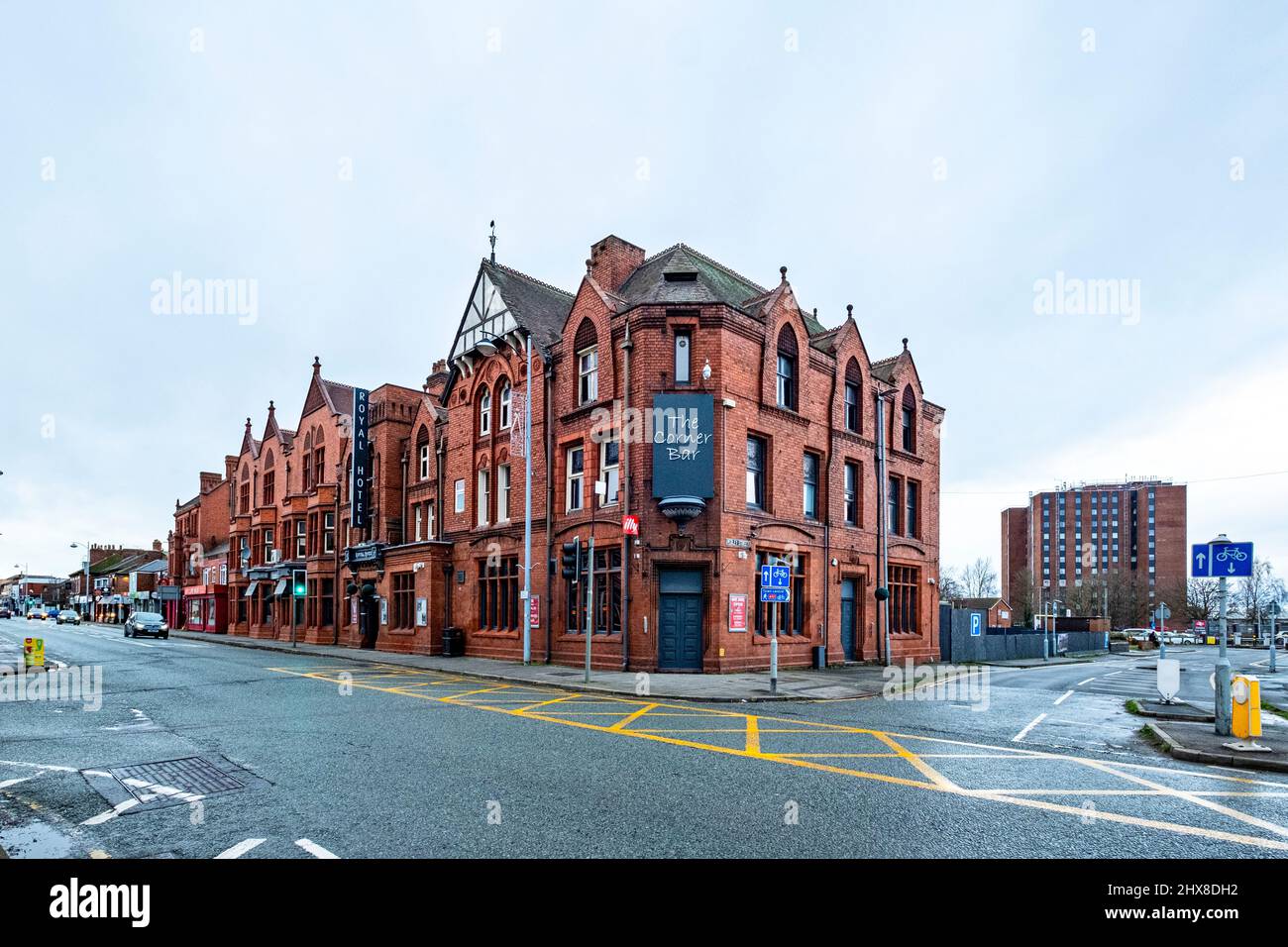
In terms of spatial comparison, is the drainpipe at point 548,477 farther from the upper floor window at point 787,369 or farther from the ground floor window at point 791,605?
the upper floor window at point 787,369

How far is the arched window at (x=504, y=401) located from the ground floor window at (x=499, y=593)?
5.18m

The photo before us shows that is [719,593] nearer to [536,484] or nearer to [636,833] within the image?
[536,484]

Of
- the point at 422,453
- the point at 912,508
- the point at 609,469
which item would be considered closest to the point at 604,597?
the point at 609,469

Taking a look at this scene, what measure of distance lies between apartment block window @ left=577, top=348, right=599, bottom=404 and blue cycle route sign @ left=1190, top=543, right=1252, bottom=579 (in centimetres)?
1695

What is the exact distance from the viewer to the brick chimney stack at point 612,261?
28.4m

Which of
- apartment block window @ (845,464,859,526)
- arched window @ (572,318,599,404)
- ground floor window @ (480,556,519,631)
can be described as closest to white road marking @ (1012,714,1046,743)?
apartment block window @ (845,464,859,526)

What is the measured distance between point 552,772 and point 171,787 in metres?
4.11

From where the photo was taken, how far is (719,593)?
22.1 metres

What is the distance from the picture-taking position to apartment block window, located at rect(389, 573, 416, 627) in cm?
3312

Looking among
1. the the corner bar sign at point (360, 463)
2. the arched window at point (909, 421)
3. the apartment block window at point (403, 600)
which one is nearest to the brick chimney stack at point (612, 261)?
the arched window at point (909, 421)

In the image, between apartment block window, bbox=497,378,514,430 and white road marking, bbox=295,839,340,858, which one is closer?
white road marking, bbox=295,839,340,858

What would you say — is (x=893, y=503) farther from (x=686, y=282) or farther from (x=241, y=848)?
(x=241, y=848)

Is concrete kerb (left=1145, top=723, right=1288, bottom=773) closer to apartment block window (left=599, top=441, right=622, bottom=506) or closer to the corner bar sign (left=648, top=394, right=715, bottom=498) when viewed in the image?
the corner bar sign (left=648, top=394, right=715, bottom=498)

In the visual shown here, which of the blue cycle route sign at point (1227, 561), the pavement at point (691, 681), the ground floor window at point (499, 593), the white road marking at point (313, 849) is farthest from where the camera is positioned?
the ground floor window at point (499, 593)
